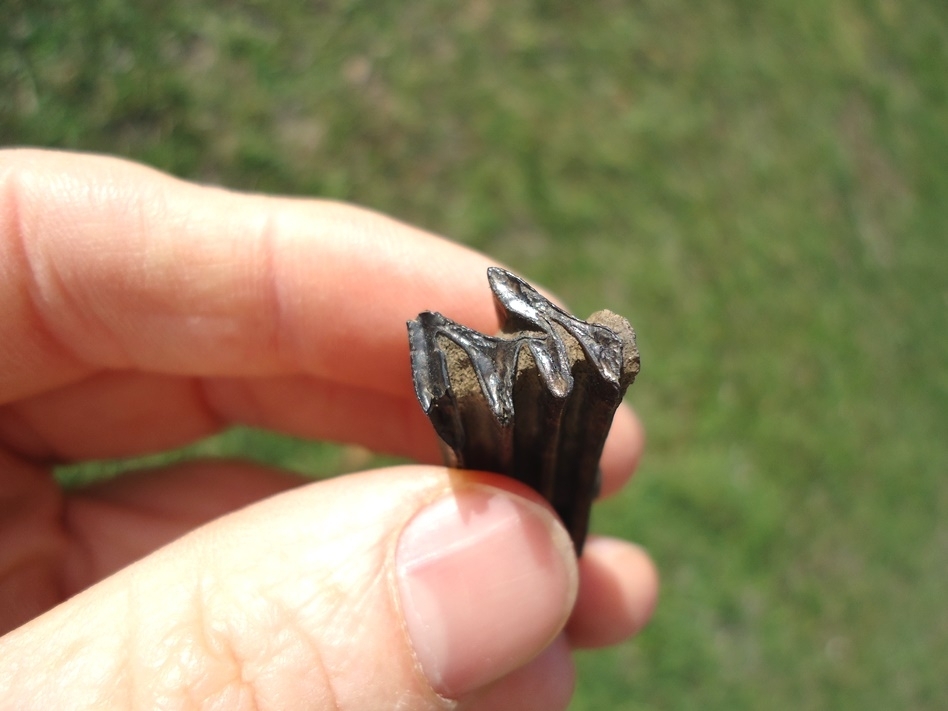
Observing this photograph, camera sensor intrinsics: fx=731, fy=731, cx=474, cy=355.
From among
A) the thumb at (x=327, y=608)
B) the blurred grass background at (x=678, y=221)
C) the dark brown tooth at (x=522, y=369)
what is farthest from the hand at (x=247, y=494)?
the blurred grass background at (x=678, y=221)

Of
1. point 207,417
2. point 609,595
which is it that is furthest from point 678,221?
point 207,417

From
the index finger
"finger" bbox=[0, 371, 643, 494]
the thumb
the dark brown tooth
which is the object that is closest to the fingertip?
"finger" bbox=[0, 371, 643, 494]

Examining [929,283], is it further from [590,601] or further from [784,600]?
[590,601]

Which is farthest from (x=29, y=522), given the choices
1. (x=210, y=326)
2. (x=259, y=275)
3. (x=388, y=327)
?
(x=388, y=327)

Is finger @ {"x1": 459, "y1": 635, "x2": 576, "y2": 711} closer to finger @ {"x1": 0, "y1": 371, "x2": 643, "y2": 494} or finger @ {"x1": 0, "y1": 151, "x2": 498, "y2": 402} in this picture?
finger @ {"x1": 0, "y1": 371, "x2": 643, "y2": 494}

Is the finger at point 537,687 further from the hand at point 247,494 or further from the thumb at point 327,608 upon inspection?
the thumb at point 327,608

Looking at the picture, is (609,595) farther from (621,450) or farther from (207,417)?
(207,417)
